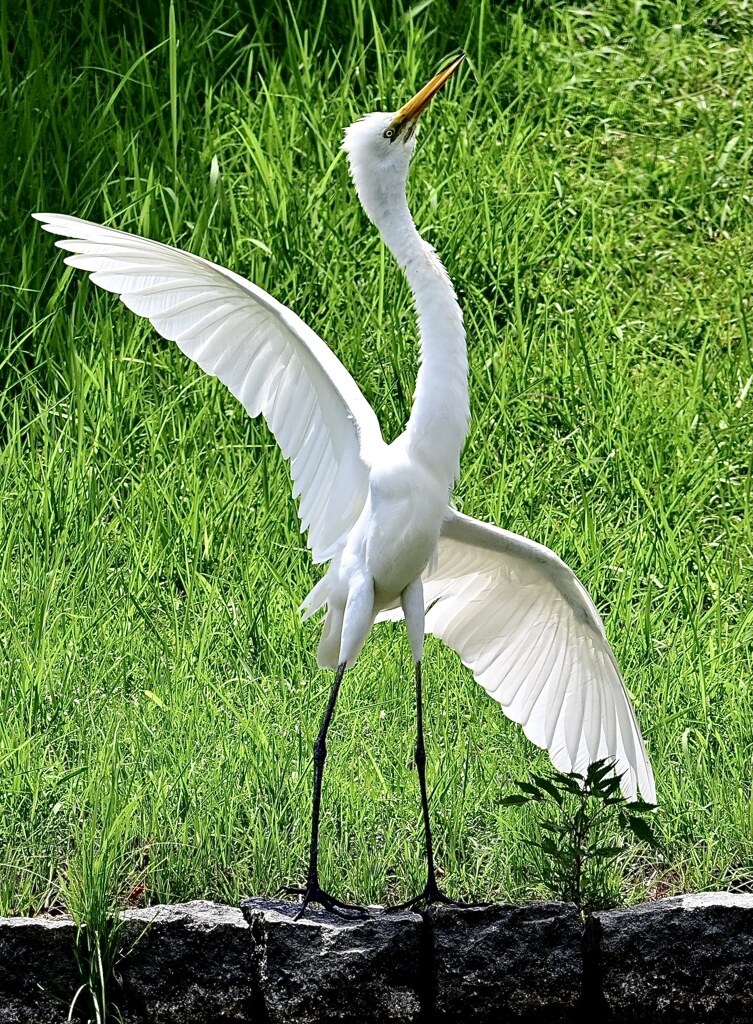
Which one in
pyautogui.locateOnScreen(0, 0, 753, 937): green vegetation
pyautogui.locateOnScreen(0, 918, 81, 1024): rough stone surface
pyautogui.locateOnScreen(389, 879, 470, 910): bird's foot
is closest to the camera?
pyautogui.locateOnScreen(0, 918, 81, 1024): rough stone surface

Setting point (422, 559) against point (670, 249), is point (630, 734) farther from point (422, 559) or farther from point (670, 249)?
point (670, 249)

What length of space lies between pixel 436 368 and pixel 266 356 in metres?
0.47

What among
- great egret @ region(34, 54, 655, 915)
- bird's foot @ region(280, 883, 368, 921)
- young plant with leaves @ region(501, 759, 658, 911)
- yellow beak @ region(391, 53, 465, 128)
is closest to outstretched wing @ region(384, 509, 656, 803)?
great egret @ region(34, 54, 655, 915)

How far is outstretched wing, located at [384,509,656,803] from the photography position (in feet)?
12.3

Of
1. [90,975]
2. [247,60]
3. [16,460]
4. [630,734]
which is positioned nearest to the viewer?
[90,975]

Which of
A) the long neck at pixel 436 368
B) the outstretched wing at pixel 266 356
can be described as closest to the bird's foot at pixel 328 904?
the outstretched wing at pixel 266 356

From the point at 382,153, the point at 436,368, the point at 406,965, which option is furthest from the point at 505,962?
the point at 382,153

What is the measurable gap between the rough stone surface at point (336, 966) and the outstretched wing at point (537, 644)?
2.54 feet

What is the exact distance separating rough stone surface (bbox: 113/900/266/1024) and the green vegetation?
0.12m

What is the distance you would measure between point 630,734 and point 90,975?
1503mm

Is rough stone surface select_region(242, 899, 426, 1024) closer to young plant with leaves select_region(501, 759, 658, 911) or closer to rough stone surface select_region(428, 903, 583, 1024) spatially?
rough stone surface select_region(428, 903, 583, 1024)

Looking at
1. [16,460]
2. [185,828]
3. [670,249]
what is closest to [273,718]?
[185,828]

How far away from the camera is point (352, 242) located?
6312mm

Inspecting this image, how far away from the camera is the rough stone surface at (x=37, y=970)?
315 cm
